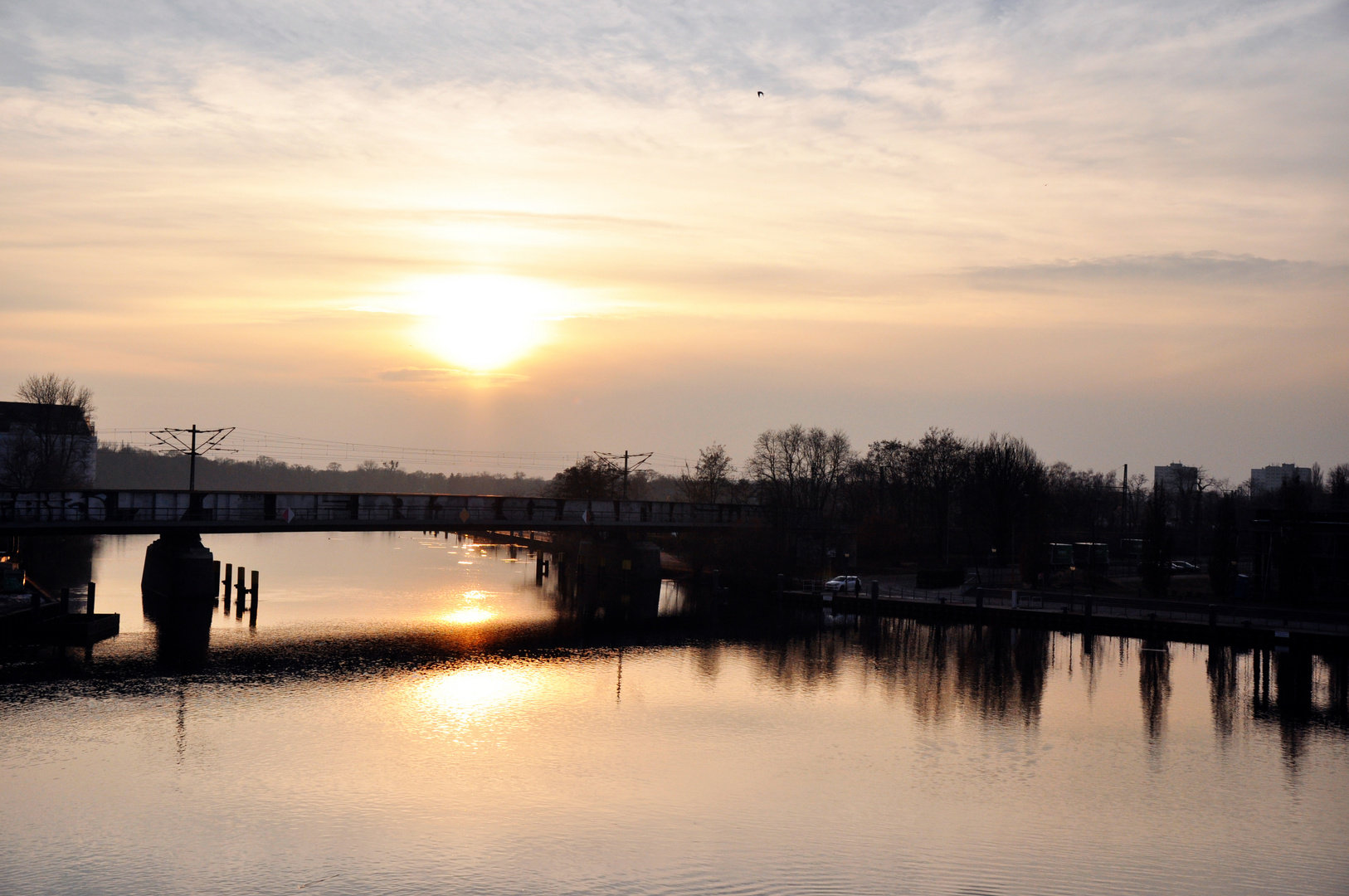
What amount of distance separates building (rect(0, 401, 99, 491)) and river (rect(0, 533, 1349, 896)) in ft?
252

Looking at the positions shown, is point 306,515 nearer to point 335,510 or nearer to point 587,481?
point 335,510

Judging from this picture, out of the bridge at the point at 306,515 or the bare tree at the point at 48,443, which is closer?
the bridge at the point at 306,515

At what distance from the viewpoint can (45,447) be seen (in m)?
142

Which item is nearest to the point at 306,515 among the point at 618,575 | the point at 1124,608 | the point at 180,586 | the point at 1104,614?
the point at 180,586

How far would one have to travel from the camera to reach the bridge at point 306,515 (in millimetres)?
78938

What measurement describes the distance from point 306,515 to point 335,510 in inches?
230

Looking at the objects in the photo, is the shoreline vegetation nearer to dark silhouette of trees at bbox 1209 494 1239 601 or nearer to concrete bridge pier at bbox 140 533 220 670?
dark silhouette of trees at bbox 1209 494 1239 601

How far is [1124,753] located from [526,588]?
246 ft

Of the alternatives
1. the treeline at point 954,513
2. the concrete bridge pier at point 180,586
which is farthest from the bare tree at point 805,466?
the concrete bridge pier at point 180,586

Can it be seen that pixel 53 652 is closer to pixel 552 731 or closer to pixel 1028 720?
pixel 552 731

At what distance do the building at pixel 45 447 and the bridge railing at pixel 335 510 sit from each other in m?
29.1

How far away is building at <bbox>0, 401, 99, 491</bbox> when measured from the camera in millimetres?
135250

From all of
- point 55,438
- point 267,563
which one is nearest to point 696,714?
point 267,563

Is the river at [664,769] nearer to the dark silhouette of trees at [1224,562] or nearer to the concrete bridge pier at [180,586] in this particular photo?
the concrete bridge pier at [180,586]
